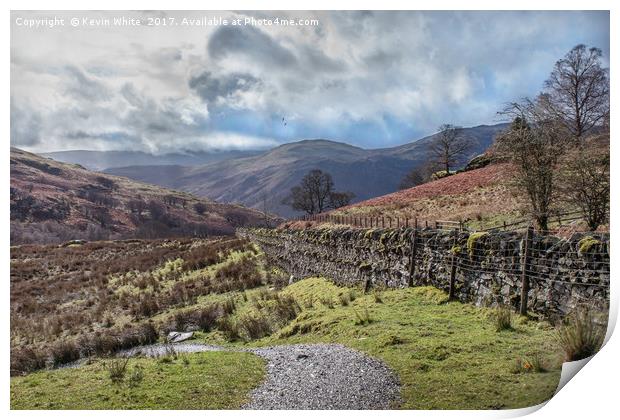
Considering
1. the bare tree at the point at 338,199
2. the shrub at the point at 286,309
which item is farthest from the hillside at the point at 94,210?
the shrub at the point at 286,309

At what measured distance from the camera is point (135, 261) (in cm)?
3828

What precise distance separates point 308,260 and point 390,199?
27678 mm

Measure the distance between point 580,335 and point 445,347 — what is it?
6.83ft

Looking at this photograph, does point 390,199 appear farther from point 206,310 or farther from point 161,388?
point 161,388

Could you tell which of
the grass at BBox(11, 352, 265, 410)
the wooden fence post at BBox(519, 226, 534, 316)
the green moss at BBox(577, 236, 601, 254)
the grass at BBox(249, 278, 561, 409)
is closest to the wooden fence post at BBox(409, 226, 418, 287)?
the grass at BBox(249, 278, 561, 409)

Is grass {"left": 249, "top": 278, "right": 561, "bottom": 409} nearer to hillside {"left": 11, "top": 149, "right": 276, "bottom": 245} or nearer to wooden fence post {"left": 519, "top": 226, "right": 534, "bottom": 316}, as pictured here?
wooden fence post {"left": 519, "top": 226, "right": 534, "bottom": 316}

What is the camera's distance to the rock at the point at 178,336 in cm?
1390

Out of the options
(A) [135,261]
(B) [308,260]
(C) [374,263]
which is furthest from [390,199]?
(C) [374,263]

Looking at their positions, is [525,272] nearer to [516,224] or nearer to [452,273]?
[452,273]

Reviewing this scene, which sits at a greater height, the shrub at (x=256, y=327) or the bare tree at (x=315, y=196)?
the bare tree at (x=315, y=196)

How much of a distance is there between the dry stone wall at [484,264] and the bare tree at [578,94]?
1147cm

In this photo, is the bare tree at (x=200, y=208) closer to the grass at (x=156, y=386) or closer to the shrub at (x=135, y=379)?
the grass at (x=156, y=386)

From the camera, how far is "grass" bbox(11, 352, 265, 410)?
294 inches

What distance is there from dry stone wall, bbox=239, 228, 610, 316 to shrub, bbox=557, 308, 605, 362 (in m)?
0.28
